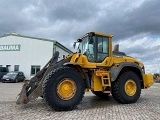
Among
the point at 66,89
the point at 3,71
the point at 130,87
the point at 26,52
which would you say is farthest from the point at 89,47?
the point at 26,52

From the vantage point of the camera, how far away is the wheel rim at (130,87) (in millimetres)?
10630

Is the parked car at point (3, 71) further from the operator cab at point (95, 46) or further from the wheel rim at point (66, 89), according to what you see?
the wheel rim at point (66, 89)

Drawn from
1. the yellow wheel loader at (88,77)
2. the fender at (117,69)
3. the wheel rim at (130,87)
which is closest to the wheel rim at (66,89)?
the yellow wheel loader at (88,77)

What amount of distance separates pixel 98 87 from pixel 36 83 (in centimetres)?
234

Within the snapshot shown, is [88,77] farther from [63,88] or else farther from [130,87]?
[130,87]

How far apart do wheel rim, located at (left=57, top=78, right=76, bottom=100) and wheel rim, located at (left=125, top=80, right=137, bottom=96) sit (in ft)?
8.79

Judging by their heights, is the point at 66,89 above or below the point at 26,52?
below

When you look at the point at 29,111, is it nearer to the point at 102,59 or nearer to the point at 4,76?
the point at 102,59

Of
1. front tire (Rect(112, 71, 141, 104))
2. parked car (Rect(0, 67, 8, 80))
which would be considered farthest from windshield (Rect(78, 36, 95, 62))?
parked car (Rect(0, 67, 8, 80))

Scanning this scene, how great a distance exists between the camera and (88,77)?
32.0ft

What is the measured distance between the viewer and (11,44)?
36375mm

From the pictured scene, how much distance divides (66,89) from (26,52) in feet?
90.6

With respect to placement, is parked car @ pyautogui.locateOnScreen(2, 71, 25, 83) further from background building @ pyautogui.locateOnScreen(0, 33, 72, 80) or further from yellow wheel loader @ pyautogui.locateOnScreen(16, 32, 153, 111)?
yellow wheel loader @ pyautogui.locateOnScreen(16, 32, 153, 111)

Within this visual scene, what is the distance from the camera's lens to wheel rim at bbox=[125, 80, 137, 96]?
10630mm
